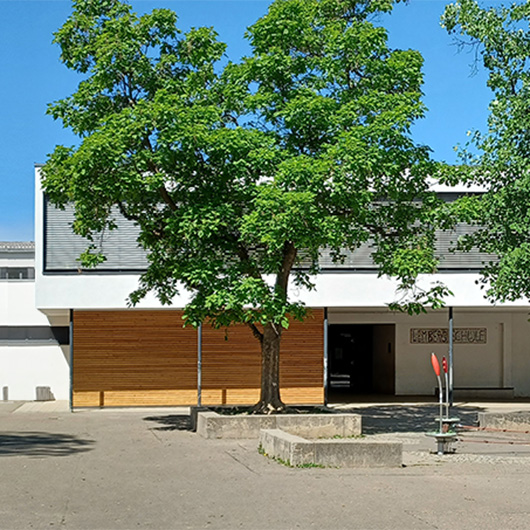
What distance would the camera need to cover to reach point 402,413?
23.9 m

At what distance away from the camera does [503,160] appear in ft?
58.2

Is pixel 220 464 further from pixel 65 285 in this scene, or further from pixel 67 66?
pixel 65 285

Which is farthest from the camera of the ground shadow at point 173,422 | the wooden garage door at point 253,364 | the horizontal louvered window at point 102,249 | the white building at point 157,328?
the wooden garage door at point 253,364

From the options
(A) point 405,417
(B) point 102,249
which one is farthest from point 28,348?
(A) point 405,417

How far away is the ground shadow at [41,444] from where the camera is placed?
15.5 meters

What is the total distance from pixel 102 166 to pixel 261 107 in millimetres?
3035

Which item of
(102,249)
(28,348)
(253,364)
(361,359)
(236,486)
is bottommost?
(236,486)

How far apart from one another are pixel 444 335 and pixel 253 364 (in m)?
6.99

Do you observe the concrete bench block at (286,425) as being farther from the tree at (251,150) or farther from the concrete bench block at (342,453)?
the concrete bench block at (342,453)

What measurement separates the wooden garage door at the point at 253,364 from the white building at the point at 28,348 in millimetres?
5069

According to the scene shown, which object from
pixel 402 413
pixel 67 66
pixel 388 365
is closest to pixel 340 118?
pixel 67 66

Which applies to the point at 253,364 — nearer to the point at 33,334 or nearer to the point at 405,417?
the point at 405,417

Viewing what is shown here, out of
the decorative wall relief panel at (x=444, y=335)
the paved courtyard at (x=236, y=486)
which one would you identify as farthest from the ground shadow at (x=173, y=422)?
the decorative wall relief panel at (x=444, y=335)

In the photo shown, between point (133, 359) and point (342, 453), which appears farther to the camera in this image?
point (133, 359)
